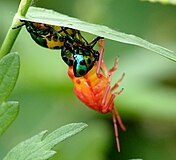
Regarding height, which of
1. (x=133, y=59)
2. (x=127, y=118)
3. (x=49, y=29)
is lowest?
(x=127, y=118)

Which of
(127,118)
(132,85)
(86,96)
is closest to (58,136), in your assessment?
(86,96)

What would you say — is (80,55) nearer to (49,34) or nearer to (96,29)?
(49,34)

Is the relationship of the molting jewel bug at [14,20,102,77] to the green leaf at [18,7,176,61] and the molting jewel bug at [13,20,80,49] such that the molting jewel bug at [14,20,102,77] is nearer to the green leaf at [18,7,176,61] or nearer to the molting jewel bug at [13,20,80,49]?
the molting jewel bug at [13,20,80,49]

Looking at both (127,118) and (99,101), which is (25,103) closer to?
(127,118)

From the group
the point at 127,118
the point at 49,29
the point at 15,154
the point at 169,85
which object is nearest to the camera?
the point at 15,154

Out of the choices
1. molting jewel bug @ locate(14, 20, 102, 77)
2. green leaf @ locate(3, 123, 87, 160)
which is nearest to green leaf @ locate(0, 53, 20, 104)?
green leaf @ locate(3, 123, 87, 160)

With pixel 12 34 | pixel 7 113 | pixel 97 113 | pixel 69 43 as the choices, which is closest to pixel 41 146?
pixel 7 113

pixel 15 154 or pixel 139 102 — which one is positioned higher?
pixel 15 154
